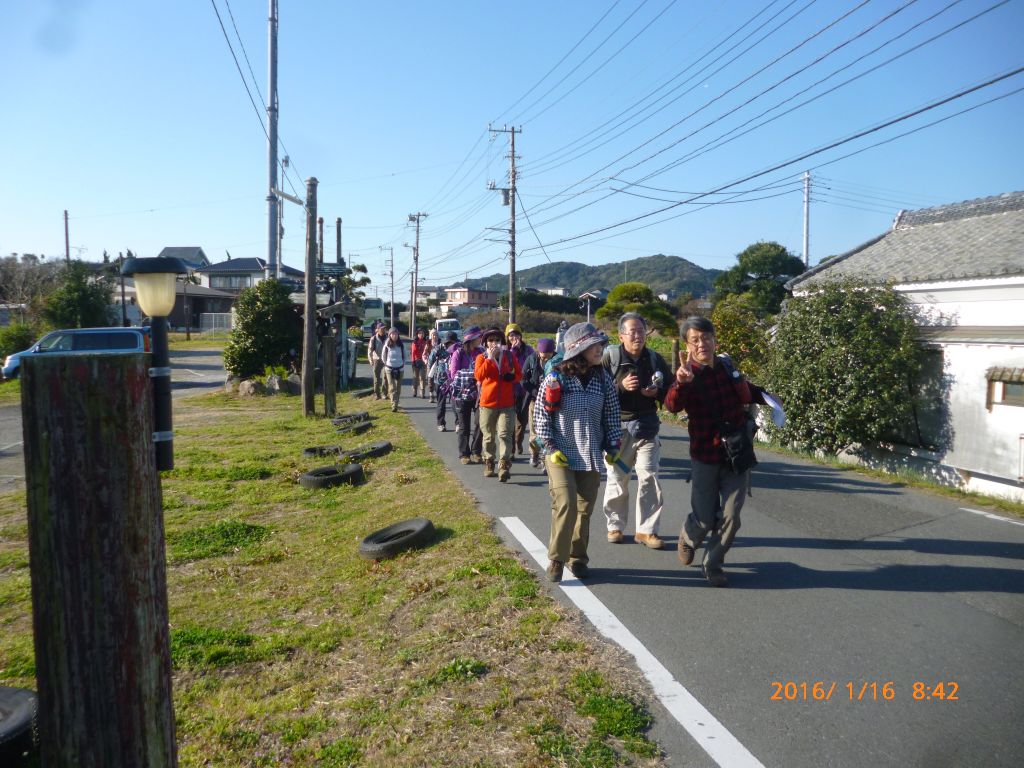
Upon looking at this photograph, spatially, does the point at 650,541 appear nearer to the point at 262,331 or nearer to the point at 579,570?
the point at 579,570

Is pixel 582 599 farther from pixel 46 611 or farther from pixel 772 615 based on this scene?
pixel 46 611

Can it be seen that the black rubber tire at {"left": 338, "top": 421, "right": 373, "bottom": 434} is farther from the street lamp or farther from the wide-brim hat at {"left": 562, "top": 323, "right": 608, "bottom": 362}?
the street lamp

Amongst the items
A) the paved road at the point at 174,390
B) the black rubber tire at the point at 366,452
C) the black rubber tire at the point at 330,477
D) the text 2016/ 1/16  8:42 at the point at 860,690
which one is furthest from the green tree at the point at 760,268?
the text 2016/ 1/16  8:42 at the point at 860,690

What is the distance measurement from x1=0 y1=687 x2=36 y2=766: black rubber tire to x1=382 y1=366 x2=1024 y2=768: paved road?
2904 millimetres

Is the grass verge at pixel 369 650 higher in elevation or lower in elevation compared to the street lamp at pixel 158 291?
lower

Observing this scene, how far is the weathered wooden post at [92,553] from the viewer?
84.7 inches

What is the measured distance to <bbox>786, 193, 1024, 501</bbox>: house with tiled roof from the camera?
32.9ft

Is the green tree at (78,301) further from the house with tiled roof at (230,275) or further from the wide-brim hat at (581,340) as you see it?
the wide-brim hat at (581,340)

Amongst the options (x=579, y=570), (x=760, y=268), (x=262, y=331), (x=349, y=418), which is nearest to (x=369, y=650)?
(x=579, y=570)

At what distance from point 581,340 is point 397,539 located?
8.60 ft

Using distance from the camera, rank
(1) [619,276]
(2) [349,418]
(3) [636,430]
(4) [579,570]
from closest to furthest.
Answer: (4) [579,570], (3) [636,430], (2) [349,418], (1) [619,276]

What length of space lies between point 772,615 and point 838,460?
803 cm

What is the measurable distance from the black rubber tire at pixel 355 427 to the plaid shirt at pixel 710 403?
10000 millimetres

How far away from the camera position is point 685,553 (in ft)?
18.7
